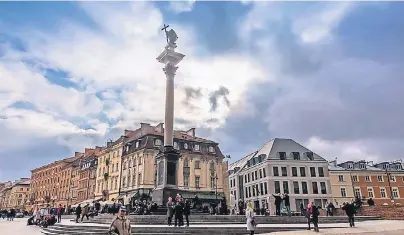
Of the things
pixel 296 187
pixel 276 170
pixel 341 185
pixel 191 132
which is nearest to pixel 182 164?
pixel 191 132

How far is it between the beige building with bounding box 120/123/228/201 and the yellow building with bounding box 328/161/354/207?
20.5 m

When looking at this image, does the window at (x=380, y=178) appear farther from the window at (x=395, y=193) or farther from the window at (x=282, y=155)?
the window at (x=282, y=155)

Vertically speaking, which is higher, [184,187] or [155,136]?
[155,136]

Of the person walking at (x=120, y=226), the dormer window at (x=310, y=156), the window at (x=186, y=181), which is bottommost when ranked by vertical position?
the person walking at (x=120, y=226)

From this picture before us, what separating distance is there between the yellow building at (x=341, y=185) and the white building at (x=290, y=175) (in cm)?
422

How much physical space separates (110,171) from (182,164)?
15536 mm

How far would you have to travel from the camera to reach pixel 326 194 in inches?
2202

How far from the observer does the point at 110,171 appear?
60719 millimetres

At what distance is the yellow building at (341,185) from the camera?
5959 cm

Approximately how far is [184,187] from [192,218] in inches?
1328

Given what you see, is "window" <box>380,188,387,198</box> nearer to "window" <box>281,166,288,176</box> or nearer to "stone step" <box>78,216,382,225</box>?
"window" <box>281,166,288,176</box>

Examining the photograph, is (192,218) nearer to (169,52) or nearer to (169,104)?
(169,104)

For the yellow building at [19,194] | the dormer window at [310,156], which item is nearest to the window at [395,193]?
the dormer window at [310,156]

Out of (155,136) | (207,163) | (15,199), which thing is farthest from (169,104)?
(15,199)
